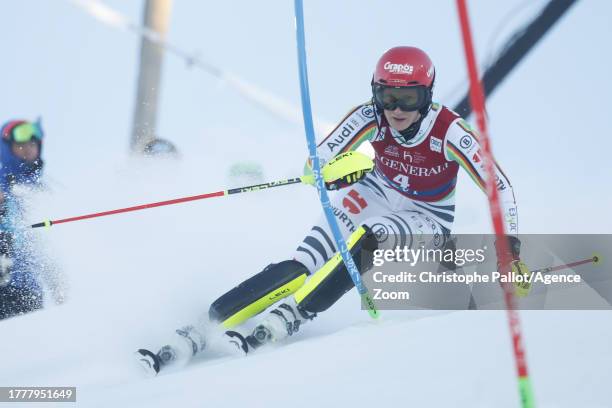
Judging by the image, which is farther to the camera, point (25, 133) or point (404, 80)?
point (25, 133)

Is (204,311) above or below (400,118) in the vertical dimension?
below

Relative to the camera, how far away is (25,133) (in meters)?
6.43

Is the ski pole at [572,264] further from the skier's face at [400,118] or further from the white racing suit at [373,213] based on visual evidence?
the skier's face at [400,118]

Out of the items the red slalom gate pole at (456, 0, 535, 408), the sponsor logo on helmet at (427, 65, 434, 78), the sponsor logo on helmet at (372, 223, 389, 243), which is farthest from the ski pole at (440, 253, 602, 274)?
the red slalom gate pole at (456, 0, 535, 408)

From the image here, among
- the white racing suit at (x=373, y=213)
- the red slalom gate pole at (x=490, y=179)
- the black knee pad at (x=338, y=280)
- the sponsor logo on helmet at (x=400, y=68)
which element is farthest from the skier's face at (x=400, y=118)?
the red slalom gate pole at (x=490, y=179)

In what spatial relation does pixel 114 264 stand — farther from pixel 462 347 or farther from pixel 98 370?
pixel 462 347

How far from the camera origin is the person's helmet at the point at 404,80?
14.5 ft

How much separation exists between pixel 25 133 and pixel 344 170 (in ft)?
11.3

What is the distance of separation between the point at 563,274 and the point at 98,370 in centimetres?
317

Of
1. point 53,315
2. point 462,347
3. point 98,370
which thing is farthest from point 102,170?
point 462,347

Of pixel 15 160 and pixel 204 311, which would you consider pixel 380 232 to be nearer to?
pixel 204 311

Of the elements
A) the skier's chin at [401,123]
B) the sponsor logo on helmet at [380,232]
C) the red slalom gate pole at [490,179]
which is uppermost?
the skier's chin at [401,123]

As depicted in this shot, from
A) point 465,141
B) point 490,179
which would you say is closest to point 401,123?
point 465,141

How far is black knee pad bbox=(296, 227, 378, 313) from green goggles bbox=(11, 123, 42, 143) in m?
3.46
